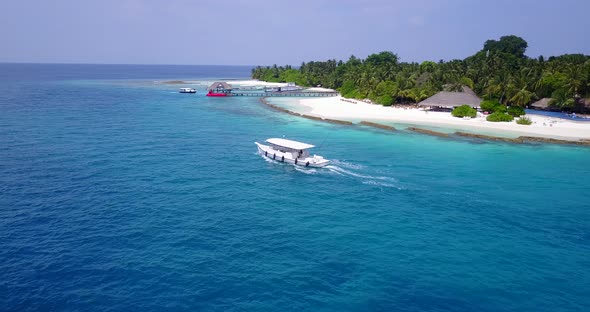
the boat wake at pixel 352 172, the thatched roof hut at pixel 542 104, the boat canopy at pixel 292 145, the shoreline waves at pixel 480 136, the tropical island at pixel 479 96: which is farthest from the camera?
the thatched roof hut at pixel 542 104

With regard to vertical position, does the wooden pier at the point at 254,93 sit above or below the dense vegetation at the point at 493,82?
below

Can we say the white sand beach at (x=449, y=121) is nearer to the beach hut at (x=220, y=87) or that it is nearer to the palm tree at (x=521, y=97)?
the palm tree at (x=521, y=97)

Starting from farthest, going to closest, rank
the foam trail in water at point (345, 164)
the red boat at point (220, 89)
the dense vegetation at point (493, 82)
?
the red boat at point (220, 89)
the dense vegetation at point (493, 82)
the foam trail in water at point (345, 164)

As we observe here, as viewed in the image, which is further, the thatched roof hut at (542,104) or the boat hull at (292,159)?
the thatched roof hut at (542,104)

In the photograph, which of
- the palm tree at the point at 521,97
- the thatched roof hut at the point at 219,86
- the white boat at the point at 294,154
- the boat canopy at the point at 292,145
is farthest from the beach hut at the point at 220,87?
the boat canopy at the point at 292,145

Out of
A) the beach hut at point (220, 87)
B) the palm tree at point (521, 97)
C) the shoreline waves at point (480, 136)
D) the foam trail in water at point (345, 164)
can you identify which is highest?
the palm tree at point (521, 97)

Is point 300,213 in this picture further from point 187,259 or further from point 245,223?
point 187,259

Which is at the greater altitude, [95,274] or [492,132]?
[492,132]

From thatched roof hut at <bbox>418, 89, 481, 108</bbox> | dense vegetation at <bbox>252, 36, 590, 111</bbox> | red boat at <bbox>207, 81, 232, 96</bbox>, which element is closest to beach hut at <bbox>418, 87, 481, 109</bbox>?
thatched roof hut at <bbox>418, 89, 481, 108</bbox>

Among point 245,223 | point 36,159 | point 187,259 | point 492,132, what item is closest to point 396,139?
point 492,132
